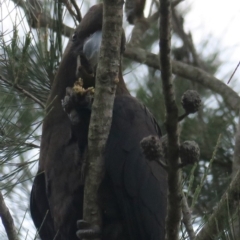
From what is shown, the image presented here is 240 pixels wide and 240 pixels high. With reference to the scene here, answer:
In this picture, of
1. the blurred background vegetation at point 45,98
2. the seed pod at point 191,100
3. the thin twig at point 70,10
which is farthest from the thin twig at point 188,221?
the thin twig at point 70,10

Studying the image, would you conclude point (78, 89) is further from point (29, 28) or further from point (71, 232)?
point (71, 232)

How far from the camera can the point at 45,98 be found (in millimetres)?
3199

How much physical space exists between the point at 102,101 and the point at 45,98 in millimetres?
1077

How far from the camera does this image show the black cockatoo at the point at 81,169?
261 cm

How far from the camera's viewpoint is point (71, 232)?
9.04 feet

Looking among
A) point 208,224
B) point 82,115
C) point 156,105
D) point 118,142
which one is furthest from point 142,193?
point 156,105

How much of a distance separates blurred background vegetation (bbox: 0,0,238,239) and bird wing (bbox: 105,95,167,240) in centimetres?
16

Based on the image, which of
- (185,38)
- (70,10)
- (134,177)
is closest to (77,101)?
(134,177)

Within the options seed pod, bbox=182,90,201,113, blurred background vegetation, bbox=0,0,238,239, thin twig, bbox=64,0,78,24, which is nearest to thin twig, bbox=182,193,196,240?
blurred background vegetation, bbox=0,0,238,239

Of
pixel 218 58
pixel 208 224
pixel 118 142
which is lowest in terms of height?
pixel 208 224

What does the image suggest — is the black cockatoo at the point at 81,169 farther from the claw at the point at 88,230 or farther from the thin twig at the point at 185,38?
the thin twig at the point at 185,38

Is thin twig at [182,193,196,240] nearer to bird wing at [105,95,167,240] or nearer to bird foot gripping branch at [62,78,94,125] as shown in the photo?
bird wing at [105,95,167,240]

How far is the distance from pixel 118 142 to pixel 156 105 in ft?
4.53

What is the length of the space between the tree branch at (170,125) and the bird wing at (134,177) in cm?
73
